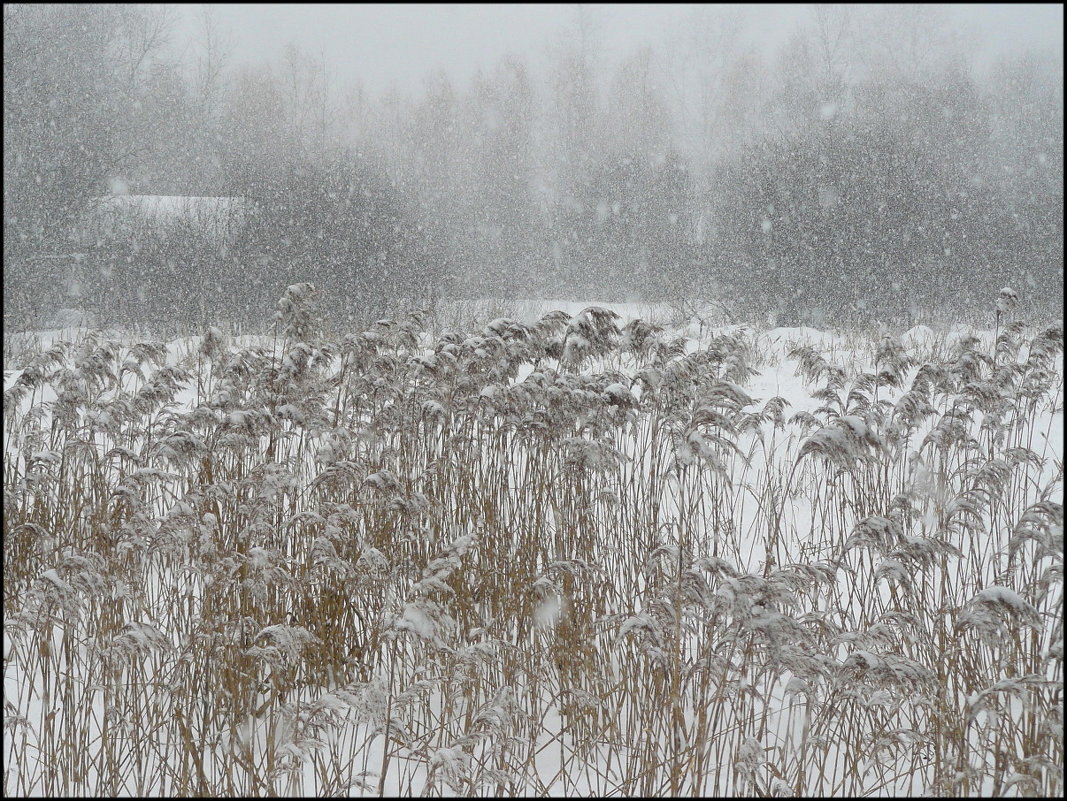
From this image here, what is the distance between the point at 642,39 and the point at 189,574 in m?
23.5

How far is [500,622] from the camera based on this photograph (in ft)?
8.46

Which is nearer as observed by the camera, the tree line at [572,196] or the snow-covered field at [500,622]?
the snow-covered field at [500,622]

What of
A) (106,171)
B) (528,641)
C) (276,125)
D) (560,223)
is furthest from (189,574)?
(276,125)

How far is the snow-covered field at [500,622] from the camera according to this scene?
Answer: 5.97ft

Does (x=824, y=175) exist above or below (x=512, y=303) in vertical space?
above

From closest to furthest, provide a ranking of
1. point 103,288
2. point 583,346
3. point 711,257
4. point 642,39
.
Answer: point 583,346, point 103,288, point 711,257, point 642,39

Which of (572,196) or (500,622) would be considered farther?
(572,196)

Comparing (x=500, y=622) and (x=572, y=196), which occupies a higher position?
(x=572, y=196)

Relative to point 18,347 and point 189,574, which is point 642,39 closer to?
point 18,347

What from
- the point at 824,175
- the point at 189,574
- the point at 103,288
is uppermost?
the point at 824,175

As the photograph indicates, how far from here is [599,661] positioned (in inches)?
97.7

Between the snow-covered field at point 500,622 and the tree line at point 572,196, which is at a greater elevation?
the tree line at point 572,196

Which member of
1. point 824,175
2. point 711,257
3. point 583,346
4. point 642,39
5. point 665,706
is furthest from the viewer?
point 642,39

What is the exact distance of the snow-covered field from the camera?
5.97 ft
